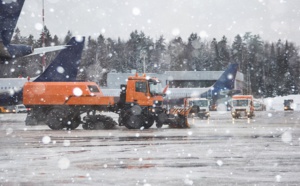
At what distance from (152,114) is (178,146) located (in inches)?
538

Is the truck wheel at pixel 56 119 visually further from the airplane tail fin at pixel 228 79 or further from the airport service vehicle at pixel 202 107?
the airplane tail fin at pixel 228 79

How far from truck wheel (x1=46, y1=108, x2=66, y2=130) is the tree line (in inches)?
3856

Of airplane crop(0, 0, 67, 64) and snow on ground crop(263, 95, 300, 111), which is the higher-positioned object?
airplane crop(0, 0, 67, 64)

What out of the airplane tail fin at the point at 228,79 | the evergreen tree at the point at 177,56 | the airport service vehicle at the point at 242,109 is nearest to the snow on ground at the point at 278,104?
the airplane tail fin at the point at 228,79

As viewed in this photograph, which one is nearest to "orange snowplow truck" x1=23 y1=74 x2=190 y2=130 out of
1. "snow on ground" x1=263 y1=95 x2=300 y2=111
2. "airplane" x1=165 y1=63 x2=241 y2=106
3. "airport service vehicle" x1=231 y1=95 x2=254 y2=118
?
"airport service vehicle" x1=231 y1=95 x2=254 y2=118

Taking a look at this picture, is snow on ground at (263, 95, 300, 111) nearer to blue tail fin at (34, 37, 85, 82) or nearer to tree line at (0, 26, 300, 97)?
tree line at (0, 26, 300, 97)

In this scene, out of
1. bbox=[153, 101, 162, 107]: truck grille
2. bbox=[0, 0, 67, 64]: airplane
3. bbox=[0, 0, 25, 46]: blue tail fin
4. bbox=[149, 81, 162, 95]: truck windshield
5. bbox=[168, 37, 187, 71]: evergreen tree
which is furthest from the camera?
bbox=[168, 37, 187, 71]: evergreen tree

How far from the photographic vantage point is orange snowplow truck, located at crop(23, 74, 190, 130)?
3281cm

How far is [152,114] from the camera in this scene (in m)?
33.0

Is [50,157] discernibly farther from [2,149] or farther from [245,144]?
[245,144]

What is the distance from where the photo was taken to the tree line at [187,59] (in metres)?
144

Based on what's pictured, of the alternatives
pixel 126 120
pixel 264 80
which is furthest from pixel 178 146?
pixel 264 80

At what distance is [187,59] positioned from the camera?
18588 cm

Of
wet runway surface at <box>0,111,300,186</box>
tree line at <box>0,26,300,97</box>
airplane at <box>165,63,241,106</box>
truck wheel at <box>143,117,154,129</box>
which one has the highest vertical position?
tree line at <box>0,26,300,97</box>
